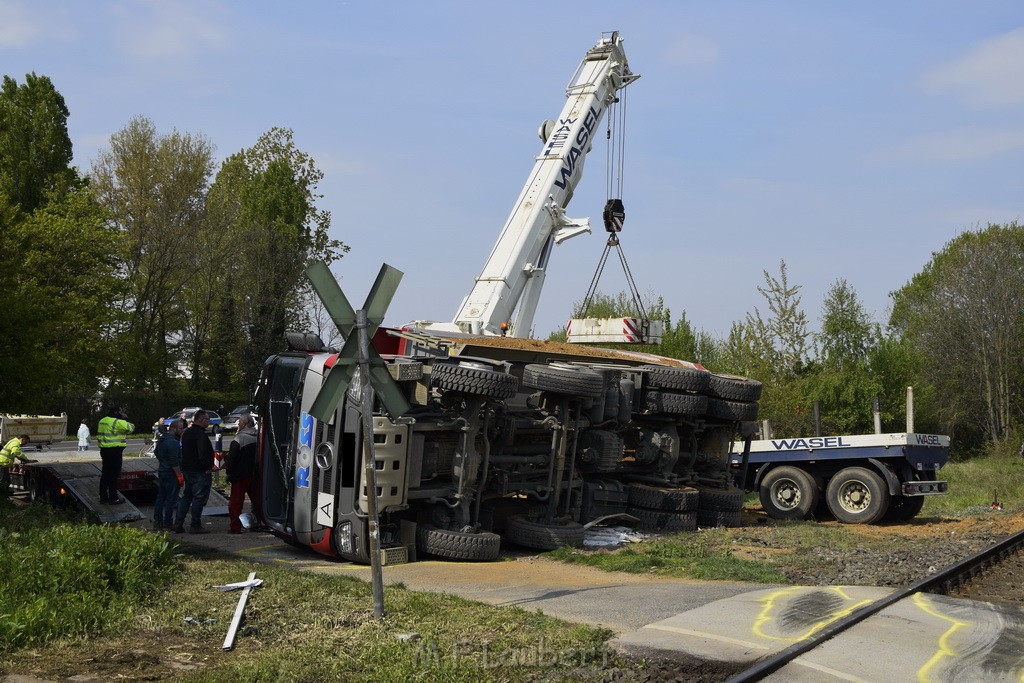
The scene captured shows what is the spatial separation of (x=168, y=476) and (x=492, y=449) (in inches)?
178

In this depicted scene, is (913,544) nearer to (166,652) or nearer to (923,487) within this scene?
(923,487)

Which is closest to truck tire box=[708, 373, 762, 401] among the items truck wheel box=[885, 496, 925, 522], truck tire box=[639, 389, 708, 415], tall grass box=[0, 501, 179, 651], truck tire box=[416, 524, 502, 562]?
truck tire box=[639, 389, 708, 415]

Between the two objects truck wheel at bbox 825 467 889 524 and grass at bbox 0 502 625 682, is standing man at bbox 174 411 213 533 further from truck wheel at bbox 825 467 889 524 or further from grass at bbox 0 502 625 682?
truck wheel at bbox 825 467 889 524

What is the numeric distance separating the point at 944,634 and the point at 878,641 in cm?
75

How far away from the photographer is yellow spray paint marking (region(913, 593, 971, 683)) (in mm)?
6719

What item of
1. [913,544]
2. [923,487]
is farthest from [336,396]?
[923,487]

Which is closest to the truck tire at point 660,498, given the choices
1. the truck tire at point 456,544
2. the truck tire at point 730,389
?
the truck tire at point 730,389

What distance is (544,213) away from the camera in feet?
58.3

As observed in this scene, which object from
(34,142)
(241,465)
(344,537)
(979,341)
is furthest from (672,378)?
(34,142)

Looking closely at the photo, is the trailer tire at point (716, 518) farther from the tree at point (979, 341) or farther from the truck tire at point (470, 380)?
the tree at point (979, 341)

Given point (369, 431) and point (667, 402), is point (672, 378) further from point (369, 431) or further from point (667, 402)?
point (369, 431)

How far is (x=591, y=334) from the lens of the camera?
1989 cm

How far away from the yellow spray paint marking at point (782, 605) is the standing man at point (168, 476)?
7.99 m

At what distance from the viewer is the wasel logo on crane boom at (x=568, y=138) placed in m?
18.2
